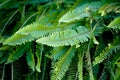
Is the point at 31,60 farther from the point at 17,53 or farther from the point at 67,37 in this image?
the point at 67,37

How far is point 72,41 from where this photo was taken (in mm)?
1105

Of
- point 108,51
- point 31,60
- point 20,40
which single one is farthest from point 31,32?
point 108,51

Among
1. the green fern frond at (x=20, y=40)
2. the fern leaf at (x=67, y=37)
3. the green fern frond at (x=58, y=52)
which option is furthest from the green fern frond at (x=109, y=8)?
Answer: the green fern frond at (x=20, y=40)

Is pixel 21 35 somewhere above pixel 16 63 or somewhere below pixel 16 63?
above

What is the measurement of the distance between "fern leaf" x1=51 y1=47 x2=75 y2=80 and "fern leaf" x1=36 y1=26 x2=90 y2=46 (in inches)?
2.2

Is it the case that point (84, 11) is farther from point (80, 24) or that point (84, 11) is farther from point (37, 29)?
point (37, 29)

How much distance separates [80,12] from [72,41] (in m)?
0.15

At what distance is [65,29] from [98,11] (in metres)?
0.16

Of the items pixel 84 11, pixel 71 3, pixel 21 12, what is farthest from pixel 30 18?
pixel 84 11

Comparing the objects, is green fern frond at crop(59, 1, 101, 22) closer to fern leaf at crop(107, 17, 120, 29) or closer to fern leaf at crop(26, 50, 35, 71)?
fern leaf at crop(107, 17, 120, 29)

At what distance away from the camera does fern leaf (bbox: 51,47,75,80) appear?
114cm

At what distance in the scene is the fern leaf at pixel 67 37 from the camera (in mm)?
1077

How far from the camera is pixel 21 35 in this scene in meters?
1.19

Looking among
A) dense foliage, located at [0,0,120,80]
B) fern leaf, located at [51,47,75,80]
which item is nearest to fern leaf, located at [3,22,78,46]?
dense foliage, located at [0,0,120,80]
